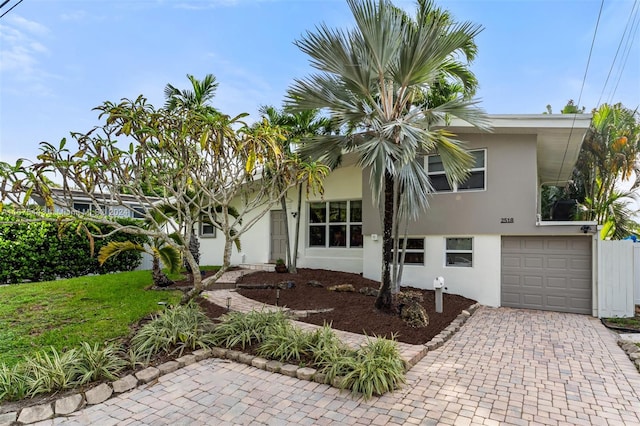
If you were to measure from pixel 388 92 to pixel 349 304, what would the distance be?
4645 millimetres

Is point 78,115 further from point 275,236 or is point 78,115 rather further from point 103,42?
point 275,236

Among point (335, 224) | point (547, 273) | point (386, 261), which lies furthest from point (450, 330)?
point (335, 224)

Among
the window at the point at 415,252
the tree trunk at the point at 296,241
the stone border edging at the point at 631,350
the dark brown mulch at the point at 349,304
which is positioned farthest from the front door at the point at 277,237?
the stone border edging at the point at 631,350

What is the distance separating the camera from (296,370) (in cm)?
451

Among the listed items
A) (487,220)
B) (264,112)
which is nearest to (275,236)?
(264,112)

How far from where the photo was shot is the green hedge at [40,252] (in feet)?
31.5

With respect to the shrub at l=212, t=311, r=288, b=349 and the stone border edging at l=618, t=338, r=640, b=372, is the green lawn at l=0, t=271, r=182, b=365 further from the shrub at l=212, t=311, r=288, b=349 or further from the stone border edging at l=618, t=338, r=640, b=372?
the stone border edging at l=618, t=338, r=640, b=372

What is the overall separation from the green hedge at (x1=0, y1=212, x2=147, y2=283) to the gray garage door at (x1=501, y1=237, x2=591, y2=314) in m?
11.6

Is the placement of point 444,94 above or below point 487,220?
above

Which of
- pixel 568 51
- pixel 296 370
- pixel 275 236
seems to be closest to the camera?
pixel 296 370

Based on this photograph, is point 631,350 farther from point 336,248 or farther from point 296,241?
point 296,241

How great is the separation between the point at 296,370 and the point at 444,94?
7217mm

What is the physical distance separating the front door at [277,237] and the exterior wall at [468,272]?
5480 millimetres

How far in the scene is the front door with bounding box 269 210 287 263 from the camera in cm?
1404
